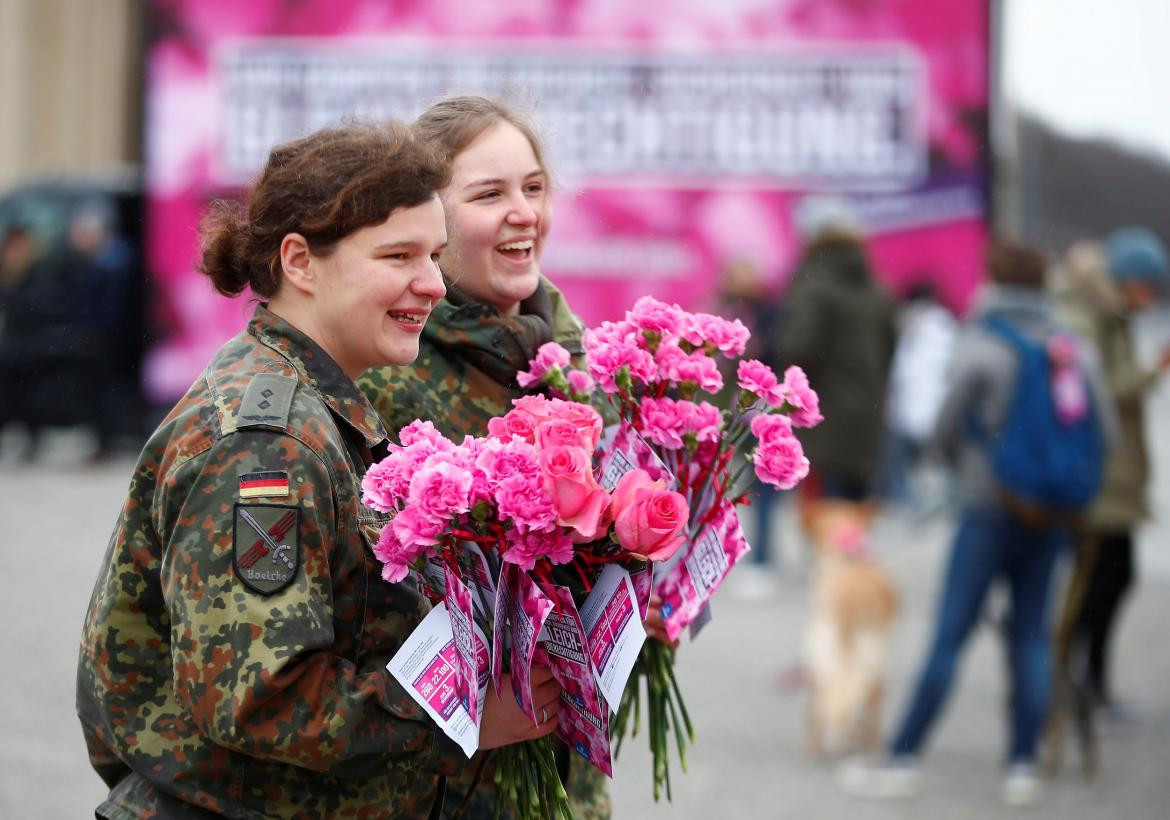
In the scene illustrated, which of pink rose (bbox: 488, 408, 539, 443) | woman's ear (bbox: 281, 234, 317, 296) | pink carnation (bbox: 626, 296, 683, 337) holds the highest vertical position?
woman's ear (bbox: 281, 234, 317, 296)

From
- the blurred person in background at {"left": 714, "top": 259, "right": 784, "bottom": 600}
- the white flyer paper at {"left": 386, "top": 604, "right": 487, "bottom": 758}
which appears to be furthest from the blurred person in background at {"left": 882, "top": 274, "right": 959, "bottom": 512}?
the white flyer paper at {"left": 386, "top": 604, "right": 487, "bottom": 758}

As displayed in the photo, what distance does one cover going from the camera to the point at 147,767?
217 centimetres

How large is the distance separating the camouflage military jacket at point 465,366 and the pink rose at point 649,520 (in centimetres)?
72

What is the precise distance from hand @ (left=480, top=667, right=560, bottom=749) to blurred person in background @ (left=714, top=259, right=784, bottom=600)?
745 centimetres

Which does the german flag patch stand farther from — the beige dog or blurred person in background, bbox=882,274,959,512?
blurred person in background, bbox=882,274,959,512

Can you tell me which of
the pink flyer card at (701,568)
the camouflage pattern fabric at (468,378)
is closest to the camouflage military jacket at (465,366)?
the camouflage pattern fabric at (468,378)

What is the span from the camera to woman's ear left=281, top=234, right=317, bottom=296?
7.37 feet

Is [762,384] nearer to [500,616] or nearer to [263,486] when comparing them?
[500,616]

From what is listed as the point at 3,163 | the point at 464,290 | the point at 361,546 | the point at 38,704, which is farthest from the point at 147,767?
the point at 3,163

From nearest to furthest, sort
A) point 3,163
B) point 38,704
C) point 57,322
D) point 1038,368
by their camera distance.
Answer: point 1038,368
point 38,704
point 57,322
point 3,163

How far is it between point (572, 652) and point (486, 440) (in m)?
0.35

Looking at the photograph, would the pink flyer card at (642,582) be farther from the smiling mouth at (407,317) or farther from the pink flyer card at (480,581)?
the smiling mouth at (407,317)

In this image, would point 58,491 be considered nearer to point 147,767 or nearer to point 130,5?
point 147,767

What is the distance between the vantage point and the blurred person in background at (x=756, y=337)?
9844 mm
